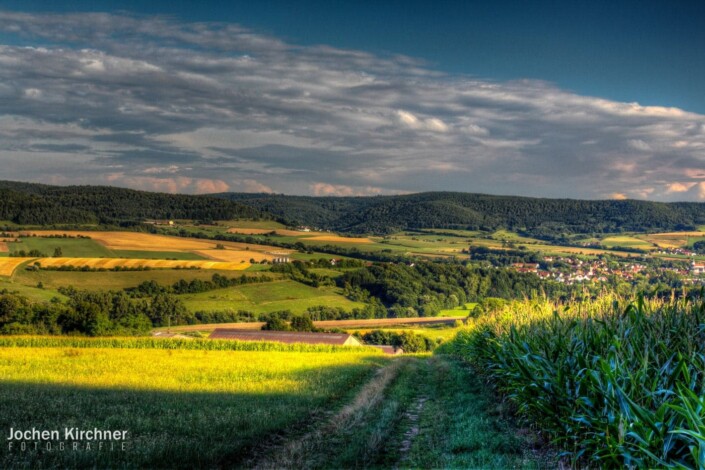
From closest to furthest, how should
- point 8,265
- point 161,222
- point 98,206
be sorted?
point 8,265 → point 98,206 → point 161,222

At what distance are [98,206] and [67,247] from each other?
101 ft

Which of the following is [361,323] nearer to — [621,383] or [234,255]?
[234,255]

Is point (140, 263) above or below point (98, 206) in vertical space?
below

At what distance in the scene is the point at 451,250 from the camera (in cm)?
14262

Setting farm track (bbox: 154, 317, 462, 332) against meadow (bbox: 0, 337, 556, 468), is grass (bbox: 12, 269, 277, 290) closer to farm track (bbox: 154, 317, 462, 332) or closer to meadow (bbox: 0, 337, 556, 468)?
farm track (bbox: 154, 317, 462, 332)

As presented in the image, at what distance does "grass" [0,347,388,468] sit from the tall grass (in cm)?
531

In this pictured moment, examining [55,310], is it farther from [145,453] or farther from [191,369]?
[145,453]

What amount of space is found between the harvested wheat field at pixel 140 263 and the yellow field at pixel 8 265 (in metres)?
3.39

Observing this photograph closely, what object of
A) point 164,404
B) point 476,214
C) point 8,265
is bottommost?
point 8,265

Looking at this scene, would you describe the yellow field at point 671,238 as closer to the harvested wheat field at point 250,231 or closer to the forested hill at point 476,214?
the forested hill at point 476,214

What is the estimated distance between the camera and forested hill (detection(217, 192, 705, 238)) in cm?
14988

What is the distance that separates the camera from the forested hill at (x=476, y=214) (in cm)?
14988

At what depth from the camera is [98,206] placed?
419ft

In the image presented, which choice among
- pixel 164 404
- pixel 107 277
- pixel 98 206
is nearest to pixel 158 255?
pixel 107 277
